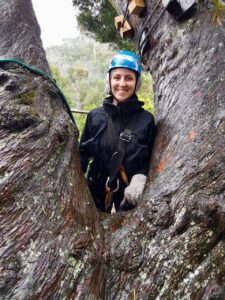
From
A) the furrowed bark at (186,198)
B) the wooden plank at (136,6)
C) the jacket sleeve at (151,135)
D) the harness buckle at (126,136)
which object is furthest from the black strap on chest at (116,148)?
the wooden plank at (136,6)

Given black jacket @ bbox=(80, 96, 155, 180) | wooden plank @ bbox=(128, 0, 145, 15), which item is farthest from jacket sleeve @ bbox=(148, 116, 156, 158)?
wooden plank @ bbox=(128, 0, 145, 15)

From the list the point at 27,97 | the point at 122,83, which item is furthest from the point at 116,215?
the point at 122,83

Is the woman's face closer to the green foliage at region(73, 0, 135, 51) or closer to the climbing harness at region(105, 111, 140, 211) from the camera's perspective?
the climbing harness at region(105, 111, 140, 211)

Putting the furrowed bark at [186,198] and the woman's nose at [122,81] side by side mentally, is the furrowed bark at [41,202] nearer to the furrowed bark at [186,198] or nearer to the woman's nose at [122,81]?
the furrowed bark at [186,198]

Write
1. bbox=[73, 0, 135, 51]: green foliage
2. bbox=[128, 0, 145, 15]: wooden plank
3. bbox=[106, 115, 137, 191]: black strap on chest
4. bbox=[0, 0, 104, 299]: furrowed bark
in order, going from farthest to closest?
bbox=[73, 0, 135, 51]: green foliage → bbox=[128, 0, 145, 15]: wooden plank → bbox=[106, 115, 137, 191]: black strap on chest → bbox=[0, 0, 104, 299]: furrowed bark

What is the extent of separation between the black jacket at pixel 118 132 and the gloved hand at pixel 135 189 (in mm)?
117

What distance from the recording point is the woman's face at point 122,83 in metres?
3.19

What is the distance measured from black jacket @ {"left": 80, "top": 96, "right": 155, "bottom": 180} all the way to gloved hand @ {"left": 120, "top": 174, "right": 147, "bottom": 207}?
117 mm

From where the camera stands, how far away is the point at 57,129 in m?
Result: 2.29

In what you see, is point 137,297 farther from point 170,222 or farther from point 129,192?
point 129,192

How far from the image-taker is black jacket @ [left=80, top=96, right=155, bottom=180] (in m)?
2.78

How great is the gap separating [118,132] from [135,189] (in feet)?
2.05

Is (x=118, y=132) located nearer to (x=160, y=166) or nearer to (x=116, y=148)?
(x=116, y=148)

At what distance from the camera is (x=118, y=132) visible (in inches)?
115
